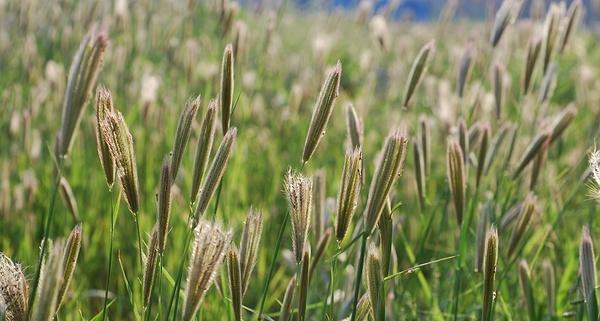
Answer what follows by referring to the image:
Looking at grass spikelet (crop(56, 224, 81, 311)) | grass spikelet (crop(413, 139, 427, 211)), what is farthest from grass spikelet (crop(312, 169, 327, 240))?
grass spikelet (crop(56, 224, 81, 311))

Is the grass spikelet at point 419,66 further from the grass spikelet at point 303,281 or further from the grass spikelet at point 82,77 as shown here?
the grass spikelet at point 82,77

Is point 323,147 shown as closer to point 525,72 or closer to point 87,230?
point 87,230

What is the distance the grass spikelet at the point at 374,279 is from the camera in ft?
2.91

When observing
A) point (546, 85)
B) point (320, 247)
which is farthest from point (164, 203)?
point (546, 85)

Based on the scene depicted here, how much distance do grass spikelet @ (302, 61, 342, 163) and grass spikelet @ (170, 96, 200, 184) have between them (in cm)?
14

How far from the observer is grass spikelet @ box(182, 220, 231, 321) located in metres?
0.73

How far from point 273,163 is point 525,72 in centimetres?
143

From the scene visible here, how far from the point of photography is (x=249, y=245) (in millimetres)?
891

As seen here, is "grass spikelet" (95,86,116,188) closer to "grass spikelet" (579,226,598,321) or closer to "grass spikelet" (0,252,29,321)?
"grass spikelet" (0,252,29,321)

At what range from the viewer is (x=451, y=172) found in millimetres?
1086

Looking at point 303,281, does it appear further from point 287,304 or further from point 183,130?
point 183,130

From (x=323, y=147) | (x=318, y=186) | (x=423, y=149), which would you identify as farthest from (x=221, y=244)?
(x=323, y=147)

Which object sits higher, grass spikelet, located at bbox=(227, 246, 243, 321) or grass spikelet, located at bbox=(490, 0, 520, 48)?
grass spikelet, located at bbox=(490, 0, 520, 48)

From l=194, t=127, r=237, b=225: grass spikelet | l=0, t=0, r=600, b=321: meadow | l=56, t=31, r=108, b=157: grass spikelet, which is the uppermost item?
l=56, t=31, r=108, b=157: grass spikelet
